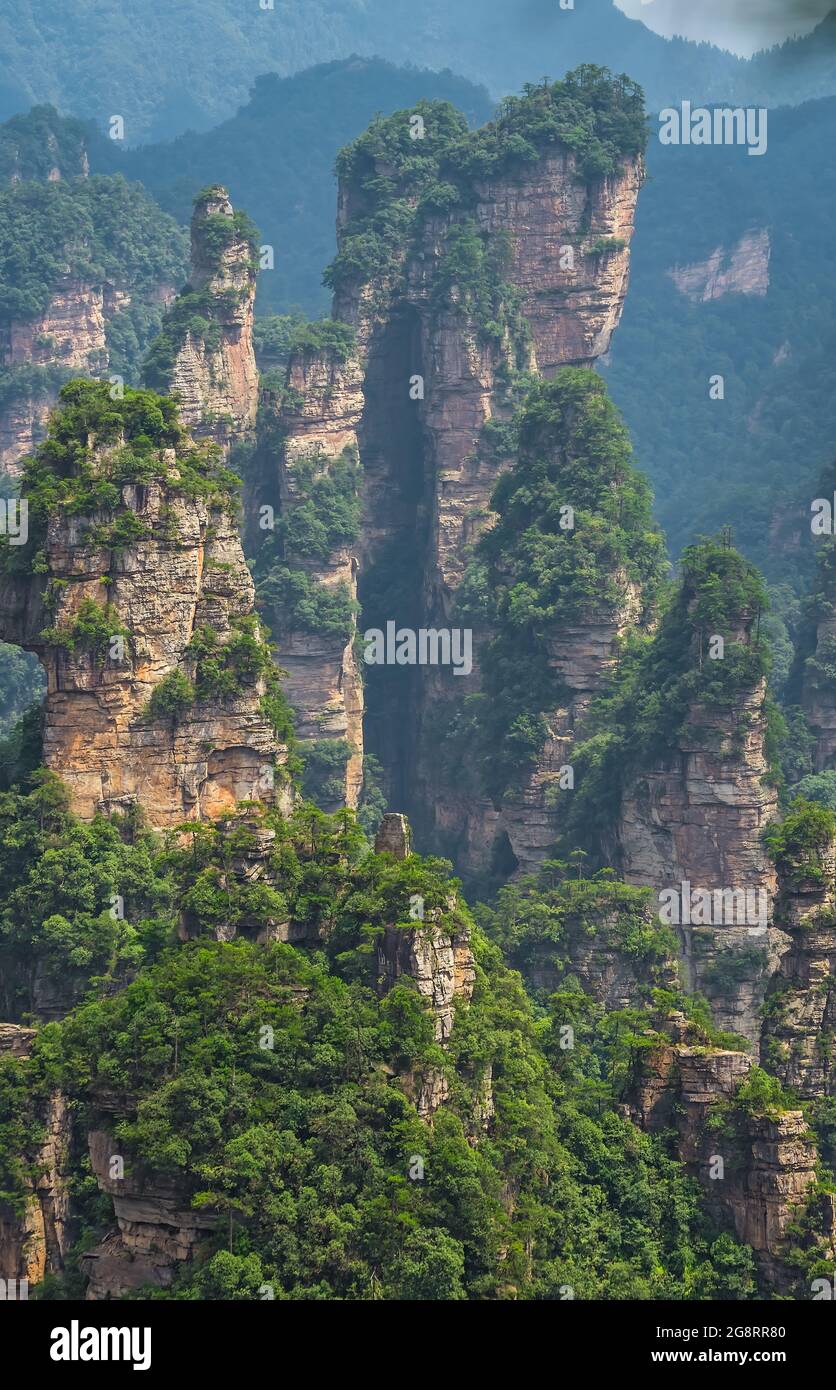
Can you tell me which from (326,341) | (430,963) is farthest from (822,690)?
(430,963)

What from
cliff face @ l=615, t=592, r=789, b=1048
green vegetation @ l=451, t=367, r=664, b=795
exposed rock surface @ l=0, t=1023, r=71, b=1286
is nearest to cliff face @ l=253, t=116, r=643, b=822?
green vegetation @ l=451, t=367, r=664, b=795

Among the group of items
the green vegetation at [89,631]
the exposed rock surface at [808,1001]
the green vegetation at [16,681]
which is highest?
the green vegetation at [16,681]

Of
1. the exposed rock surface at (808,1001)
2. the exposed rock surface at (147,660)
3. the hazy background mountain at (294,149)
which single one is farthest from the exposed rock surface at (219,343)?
the hazy background mountain at (294,149)

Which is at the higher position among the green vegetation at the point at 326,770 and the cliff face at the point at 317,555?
the cliff face at the point at 317,555

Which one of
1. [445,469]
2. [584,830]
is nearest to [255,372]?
[445,469]

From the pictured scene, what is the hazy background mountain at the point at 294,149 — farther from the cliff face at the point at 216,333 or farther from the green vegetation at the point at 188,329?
the green vegetation at the point at 188,329
